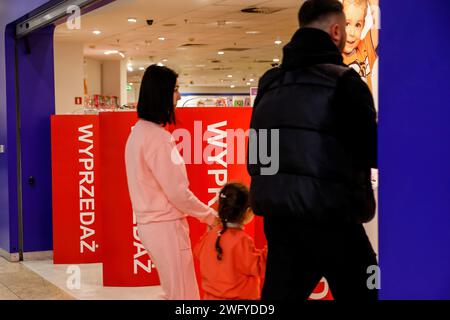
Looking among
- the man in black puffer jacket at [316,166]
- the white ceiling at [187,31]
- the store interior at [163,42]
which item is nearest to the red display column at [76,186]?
the store interior at [163,42]

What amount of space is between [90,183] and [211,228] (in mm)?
3130

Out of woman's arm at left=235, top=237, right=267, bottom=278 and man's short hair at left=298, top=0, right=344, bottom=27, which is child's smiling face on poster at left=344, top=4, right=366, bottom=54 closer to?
man's short hair at left=298, top=0, right=344, bottom=27

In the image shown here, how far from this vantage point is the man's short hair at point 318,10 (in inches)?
79.4

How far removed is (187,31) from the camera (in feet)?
41.3

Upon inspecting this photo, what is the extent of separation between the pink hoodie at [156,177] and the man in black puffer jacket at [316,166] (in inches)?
34.3

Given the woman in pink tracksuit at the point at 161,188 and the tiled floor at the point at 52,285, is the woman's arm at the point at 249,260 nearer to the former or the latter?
the woman in pink tracksuit at the point at 161,188

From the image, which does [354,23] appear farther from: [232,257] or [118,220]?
[118,220]

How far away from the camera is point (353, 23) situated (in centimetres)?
295

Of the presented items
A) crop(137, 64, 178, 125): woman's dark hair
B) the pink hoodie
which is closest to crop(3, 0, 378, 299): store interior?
the pink hoodie

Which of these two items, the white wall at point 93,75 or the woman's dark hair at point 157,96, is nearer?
the woman's dark hair at point 157,96

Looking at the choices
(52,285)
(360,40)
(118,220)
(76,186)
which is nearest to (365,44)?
(360,40)

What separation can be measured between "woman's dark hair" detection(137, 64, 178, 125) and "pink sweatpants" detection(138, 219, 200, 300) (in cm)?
49

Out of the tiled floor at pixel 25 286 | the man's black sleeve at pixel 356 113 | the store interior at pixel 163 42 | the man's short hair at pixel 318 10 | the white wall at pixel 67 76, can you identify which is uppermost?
the store interior at pixel 163 42

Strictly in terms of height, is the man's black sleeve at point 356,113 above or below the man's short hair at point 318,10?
below
